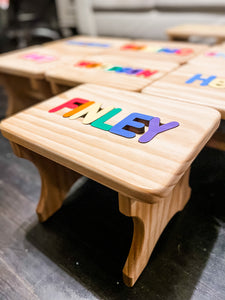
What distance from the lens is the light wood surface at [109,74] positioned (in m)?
0.89

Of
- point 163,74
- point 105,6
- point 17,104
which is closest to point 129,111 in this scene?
point 163,74

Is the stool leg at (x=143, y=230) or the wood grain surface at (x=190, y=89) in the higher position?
the wood grain surface at (x=190, y=89)

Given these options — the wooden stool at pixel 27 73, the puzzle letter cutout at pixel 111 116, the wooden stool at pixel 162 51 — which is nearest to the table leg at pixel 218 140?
the puzzle letter cutout at pixel 111 116

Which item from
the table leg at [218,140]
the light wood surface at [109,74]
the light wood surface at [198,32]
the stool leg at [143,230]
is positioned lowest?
the stool leg at [143,230]

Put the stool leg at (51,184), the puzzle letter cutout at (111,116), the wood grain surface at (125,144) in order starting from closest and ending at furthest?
the wood grain surface at (125,144) < the puzzle letter cutout at (111,116) < the stool leg at (51,184)

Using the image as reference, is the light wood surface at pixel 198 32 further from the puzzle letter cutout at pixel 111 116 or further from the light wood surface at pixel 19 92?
the puzzle letter cutout at pixel 111 116

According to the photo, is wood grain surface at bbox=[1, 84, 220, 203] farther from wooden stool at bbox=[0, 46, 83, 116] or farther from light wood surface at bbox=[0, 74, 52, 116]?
light wood surface at bbox=[0, 74, 52, 116]

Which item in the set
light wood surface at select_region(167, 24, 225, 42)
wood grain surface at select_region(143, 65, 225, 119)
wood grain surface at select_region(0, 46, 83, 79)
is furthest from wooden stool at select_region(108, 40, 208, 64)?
light wood surface at select_region(167, 24, 225, 42)

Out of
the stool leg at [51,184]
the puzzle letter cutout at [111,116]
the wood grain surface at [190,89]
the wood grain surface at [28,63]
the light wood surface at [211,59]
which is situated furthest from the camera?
the wood grain surface at [28,63]

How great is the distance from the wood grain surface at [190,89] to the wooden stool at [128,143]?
0.05 meters

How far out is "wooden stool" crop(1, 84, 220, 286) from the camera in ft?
1.61

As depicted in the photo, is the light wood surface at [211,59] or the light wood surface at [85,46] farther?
the light wood surface at [85,46]

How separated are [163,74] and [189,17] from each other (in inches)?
72.9

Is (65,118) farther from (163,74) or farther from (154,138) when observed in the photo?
(163,74)
